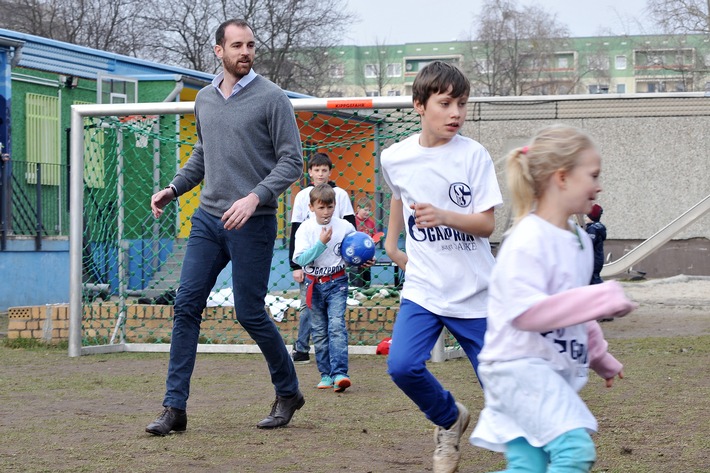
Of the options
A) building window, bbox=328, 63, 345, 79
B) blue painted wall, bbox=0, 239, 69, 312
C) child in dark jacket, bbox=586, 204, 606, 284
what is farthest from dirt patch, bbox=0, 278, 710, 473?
building window, bbox=328, 63, 345, 79

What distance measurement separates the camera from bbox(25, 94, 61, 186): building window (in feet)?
62.4

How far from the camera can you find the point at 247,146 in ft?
19.6

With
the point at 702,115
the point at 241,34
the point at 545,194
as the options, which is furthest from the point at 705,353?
the point at 702,115

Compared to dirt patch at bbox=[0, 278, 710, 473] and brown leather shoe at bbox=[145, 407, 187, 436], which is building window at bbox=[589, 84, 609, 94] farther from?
brown leather shoe at bbox=[145, 407, 187, 436]

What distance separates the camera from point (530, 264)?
10.7 feet

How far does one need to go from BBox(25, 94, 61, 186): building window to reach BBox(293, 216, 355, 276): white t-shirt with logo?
11.2m

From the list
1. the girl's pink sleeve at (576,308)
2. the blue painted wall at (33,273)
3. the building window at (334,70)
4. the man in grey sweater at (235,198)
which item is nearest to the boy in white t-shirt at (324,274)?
the man in grey sweater at (235,198)

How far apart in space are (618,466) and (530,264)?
2.14 meters

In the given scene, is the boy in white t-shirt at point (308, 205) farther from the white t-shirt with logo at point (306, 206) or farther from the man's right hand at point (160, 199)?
the man's right hand at point (160, 199)

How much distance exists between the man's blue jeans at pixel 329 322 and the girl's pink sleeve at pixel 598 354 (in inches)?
175

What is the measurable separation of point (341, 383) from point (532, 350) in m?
4.46

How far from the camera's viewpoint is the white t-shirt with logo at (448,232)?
4.72 m

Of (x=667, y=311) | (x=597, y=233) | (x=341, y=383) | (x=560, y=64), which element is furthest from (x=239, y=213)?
(x=560, y=64)

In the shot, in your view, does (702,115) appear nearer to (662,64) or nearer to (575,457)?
(662,64)
